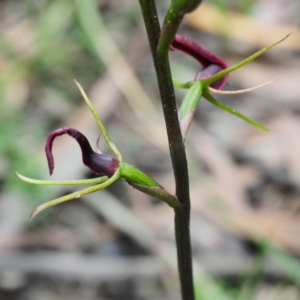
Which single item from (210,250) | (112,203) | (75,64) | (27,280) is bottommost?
(27,280)

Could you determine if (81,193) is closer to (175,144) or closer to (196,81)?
(175,144)

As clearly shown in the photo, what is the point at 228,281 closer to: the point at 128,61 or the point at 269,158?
the point at 269,158

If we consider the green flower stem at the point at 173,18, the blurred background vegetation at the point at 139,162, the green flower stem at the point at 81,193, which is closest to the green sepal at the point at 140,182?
the green flower stem at the point at 81,193

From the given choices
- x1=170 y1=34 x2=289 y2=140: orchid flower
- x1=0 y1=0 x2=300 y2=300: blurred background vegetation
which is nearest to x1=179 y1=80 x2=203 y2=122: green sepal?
x1=170 y1=34 x2=289 y2=140: orchid flower

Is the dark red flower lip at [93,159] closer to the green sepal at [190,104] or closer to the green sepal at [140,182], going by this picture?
the green sepal at [140,182]

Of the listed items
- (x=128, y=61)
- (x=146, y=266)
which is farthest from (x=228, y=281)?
(x=128, y=61)

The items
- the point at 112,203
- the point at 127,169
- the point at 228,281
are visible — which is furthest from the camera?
the point at 112,203
